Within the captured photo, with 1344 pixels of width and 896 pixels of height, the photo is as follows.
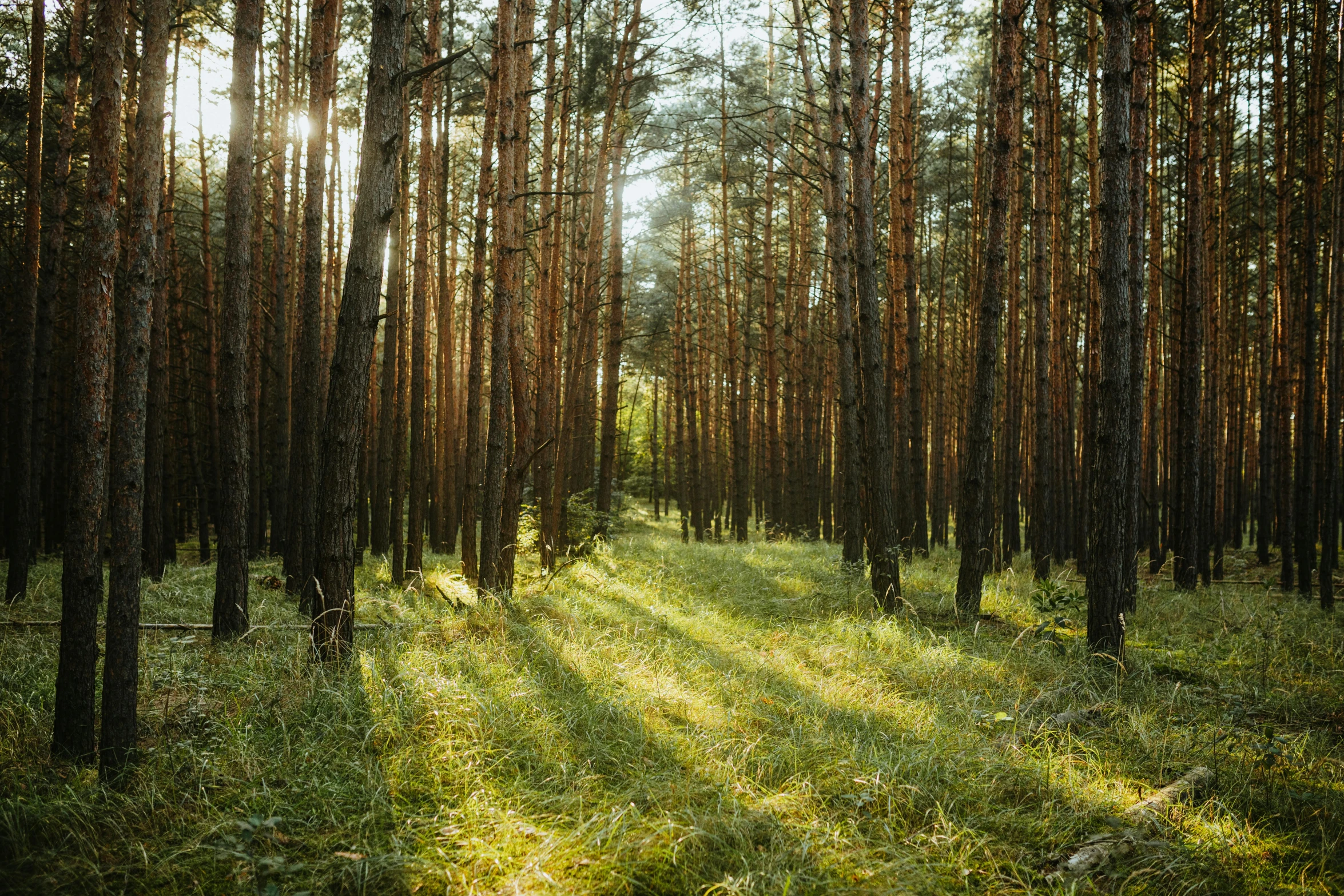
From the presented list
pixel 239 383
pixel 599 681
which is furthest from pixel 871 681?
pixel 239 383

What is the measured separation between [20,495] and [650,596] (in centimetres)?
627

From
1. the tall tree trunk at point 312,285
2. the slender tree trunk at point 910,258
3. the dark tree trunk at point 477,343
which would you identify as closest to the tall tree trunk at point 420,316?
the dark tree trunk at point 477,343

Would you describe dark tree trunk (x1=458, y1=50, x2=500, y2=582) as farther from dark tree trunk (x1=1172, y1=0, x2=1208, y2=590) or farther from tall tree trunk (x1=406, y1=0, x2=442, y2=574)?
dark tree trunk (x1=1172, y1=0, x2=1208, y2=590)

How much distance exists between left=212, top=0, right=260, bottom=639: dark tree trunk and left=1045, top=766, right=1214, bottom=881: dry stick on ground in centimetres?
567

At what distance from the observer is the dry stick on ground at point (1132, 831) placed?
8.66ft

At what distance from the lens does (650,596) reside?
7613 millimetres

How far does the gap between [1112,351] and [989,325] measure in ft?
4.58

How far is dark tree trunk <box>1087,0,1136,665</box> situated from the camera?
4.97 meters

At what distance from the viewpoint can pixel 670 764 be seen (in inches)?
133

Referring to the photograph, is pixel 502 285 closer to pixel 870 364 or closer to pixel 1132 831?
pixel 870 364

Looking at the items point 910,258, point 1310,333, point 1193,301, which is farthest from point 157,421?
point 1310,333

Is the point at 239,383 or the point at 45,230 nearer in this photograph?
the point at 239,383

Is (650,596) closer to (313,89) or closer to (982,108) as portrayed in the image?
(313,89)

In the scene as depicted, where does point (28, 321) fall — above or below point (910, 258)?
below
